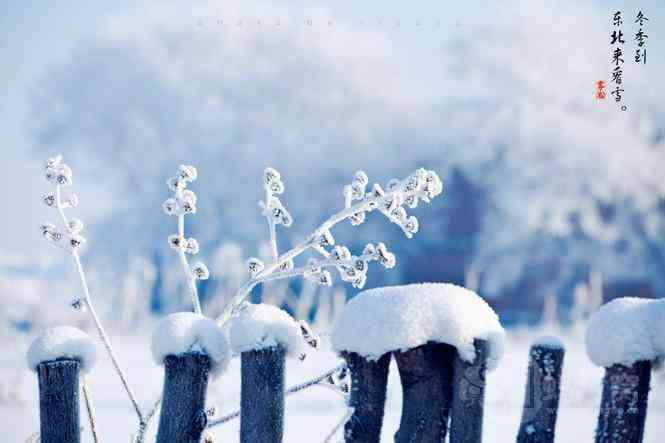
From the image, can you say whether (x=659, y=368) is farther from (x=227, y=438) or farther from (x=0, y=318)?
(x=0, y=318)

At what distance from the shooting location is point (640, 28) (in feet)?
18.9

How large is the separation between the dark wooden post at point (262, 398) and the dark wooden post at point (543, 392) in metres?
0.73

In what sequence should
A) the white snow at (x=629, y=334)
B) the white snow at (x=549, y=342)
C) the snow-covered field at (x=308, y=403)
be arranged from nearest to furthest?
1. the white snow at (x=629, y=334)
2. the white snow at (x=549, y=342)
3. the snow-covered field at (x=308, y=403)

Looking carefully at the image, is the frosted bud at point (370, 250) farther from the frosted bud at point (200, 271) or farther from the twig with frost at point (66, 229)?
the twig with frost at point (66, 229)

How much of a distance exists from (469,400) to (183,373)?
87 cm

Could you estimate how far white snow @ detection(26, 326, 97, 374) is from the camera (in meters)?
2.36

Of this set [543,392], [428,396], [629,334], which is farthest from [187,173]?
[629,334]

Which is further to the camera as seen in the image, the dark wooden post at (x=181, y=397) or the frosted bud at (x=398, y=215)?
the frosted bud at (x=398, y=215)

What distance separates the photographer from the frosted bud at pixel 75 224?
9.02ft

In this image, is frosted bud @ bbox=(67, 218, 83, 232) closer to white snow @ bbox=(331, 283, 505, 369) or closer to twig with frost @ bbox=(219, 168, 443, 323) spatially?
twig with frost @ bbox=(219, 168, 443, 323)

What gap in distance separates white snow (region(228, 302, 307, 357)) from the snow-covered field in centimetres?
193

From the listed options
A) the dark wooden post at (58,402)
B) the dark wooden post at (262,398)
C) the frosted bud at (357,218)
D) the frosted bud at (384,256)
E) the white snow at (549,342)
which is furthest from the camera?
the frosted bud at (357,218)

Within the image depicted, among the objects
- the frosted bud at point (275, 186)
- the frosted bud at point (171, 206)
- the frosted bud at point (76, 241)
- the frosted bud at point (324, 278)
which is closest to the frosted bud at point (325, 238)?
the frosted bud at point (324, 278)

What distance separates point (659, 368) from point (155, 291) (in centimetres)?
A: 1524
